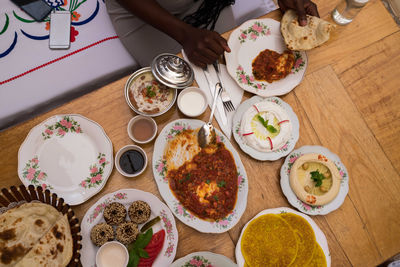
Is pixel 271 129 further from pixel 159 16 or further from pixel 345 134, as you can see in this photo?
pixel 159 16

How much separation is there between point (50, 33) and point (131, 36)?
0.56 metres

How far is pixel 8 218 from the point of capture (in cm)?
117

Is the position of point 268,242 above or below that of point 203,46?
below

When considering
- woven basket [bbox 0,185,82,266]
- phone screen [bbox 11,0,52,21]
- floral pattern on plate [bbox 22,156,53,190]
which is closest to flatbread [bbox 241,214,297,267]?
woven basket [bbox 0,185,82,266]

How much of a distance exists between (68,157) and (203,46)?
96 cm

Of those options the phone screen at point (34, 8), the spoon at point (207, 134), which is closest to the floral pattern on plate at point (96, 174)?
the spoon at point (207, 134)

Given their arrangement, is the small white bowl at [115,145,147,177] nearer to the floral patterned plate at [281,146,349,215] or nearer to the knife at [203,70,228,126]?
the knife at [203,70,228,126]

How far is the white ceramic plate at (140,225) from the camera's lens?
1385 millimetres

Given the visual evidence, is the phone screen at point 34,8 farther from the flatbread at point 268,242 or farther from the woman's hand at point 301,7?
the flatbread at point 268,242

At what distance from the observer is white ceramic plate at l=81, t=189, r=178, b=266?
1385mm

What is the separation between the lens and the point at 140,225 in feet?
4.82

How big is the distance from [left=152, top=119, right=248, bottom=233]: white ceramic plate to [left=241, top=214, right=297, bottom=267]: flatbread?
112 mm

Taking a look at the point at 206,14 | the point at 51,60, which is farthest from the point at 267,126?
the point at 51,60

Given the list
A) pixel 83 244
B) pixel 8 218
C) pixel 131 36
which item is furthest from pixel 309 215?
pixel 131 36
